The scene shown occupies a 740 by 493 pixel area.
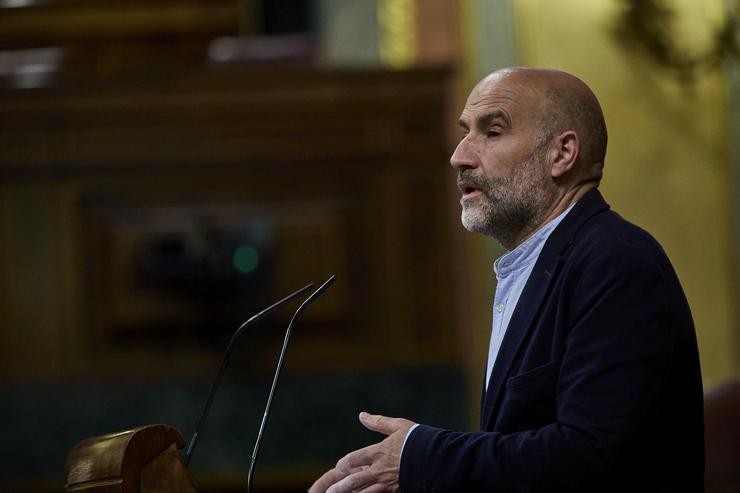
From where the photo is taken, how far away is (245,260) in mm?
4602

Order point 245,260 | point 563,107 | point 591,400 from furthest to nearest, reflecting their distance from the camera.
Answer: point 245,260
point 563,107
point 591,400

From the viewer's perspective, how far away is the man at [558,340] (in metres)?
1.64

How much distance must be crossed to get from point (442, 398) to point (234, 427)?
74 cm

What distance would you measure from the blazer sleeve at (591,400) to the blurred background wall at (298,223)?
2815 millimetres

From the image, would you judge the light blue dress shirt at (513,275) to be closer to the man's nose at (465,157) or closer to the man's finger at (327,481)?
the man's nose at (465,157)

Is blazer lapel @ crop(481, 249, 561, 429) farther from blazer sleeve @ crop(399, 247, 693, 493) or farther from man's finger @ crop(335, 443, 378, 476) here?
man's finger @ crop(335, 443, 378, 476)

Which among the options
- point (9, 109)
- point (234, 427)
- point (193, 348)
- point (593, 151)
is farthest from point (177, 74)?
point (593, 151)

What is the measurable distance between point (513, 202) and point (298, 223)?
2.81 metres

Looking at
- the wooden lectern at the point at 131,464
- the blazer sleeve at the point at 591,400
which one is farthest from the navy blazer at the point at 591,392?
the wooden lectern at the point at 131,464

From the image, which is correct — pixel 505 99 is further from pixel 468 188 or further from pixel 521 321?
pixel 521 321

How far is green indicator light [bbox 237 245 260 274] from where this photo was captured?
4.59 m

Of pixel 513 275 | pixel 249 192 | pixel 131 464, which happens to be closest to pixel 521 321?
pixel 513 275

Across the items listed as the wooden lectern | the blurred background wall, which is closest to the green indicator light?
the blurred background wall

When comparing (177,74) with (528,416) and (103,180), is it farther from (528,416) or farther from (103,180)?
(528,416)
